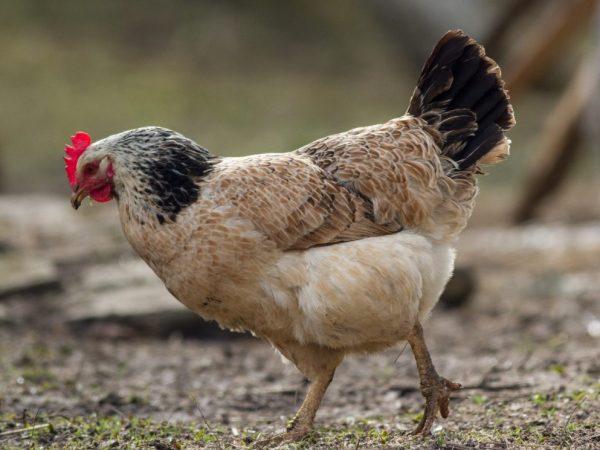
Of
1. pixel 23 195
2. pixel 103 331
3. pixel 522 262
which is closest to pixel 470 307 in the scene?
pixel 522 262

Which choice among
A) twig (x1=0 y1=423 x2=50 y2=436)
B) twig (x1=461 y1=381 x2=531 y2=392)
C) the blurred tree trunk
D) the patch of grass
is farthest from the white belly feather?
the blurred tree trunk

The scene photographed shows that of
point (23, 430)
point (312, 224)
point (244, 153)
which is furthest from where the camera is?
point (244, 153)

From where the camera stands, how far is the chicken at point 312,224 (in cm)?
470

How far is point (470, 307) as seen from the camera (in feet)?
30.1

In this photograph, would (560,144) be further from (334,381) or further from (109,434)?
(109,434)

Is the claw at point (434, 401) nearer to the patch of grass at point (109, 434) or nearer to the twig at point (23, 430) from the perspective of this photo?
the patch of grass at point (109, 434)

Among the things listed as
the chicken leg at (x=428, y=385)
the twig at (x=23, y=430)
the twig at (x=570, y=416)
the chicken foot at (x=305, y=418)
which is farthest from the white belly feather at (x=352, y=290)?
the twig at (x=23, y=430)

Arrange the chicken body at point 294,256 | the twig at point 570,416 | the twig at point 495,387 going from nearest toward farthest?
the chicken body at point 294,256
the twig at point 570,416
the twig at point 495,387

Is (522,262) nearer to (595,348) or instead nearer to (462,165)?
(595,348)

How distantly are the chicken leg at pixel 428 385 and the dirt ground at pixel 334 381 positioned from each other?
0.16 m

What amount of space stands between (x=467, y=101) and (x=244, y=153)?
9800 millimetres

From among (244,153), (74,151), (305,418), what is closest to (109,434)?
(305,418)

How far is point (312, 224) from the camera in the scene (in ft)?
16.0

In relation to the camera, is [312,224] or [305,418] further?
[305,418]
